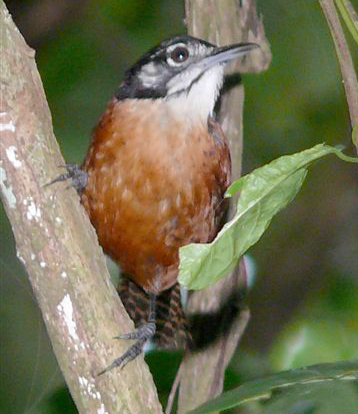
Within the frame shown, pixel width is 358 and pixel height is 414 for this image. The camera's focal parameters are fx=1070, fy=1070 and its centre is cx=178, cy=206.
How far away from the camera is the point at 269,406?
130cm

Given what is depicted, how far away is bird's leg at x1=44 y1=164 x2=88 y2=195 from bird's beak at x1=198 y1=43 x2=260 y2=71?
0.40 meters

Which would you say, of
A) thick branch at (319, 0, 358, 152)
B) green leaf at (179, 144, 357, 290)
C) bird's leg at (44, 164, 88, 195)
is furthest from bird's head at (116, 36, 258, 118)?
green leaf at (179, 144, 357, 290)

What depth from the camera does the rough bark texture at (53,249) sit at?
5.69ft

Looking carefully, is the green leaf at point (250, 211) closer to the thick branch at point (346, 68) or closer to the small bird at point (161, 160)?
the thick branch at point (346, 68)

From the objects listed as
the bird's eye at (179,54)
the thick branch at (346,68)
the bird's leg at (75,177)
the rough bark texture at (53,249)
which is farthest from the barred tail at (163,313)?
the thick branch at (346,68)

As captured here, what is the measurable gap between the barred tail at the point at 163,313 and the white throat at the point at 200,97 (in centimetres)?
58

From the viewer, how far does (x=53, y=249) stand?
1.75 m

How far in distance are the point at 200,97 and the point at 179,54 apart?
0.15 meters

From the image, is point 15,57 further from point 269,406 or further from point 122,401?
point 269,406

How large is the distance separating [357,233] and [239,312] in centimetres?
137

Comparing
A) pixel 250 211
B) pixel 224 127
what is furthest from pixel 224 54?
pixel 250 211

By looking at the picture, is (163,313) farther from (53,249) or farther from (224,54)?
(53,249)

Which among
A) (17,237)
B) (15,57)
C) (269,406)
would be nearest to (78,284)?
(17,237)

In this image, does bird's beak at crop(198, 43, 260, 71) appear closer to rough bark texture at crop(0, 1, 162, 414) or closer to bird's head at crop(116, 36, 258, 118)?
bird's head at crop(116, 36, 258, 118)
